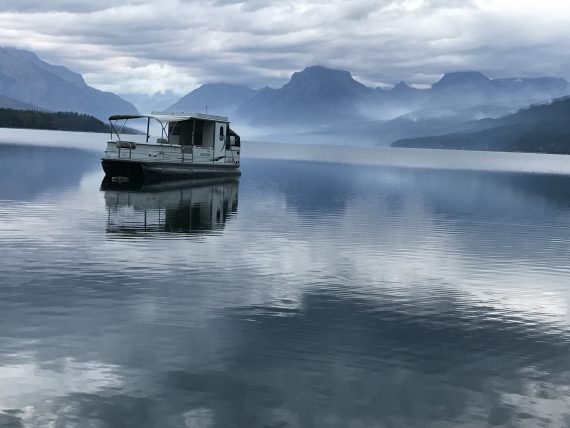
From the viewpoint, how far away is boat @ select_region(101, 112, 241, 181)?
230 feet

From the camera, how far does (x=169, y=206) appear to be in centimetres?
5284

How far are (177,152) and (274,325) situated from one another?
54.8 meters

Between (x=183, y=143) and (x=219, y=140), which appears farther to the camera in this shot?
(x=219, y=140)

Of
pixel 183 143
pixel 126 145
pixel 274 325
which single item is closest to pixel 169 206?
pixel 126 145

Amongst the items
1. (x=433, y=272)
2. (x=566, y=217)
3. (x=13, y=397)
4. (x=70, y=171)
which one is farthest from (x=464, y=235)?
(x=70, y=171)

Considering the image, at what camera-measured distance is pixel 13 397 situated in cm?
1419

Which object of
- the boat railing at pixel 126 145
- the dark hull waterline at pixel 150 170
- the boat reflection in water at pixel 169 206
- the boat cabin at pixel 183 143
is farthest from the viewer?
the dark hull waterline at pixel 150 170

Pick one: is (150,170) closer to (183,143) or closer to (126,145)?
(126,145)

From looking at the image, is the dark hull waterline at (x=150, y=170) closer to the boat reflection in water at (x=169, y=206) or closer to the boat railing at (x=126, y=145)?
the boat reflection in water at (x=169, y=206)

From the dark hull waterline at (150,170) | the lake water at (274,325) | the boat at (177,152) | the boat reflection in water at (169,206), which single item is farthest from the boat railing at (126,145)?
the lake water at (274,325)

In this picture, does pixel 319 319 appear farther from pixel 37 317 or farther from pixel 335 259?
pixel 335 259

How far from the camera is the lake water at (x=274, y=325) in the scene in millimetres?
Answer: 14469

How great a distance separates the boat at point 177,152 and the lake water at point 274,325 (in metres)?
25.9

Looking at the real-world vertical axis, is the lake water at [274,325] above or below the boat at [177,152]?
below
